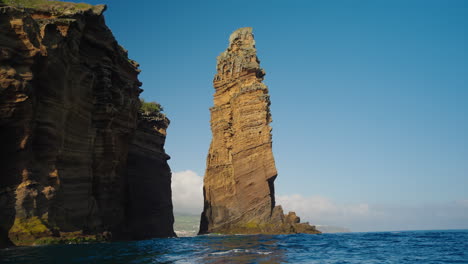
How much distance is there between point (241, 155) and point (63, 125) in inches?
2175

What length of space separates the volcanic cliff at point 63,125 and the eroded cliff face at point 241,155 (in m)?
28.7

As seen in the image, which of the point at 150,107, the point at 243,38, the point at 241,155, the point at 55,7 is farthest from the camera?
the point at 243,38

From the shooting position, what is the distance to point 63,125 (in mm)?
39906

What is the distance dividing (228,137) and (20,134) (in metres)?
67.2

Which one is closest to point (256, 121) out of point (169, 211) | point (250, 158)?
point (250, 158)

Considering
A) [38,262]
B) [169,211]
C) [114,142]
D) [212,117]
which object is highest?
[212,117]

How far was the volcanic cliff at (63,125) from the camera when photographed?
1312 inches

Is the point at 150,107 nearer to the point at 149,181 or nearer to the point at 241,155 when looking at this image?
the point at 149,181

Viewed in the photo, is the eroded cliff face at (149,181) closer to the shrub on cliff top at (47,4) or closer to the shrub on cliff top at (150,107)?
the shrub on cliff top at (150,107)

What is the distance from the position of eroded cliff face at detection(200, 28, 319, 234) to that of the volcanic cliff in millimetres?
28652

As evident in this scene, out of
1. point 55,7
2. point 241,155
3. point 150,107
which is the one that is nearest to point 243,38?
point 241,155

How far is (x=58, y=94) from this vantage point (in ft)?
128

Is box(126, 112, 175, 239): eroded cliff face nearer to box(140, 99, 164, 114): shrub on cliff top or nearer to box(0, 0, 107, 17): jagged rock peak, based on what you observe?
box(140, 99, 164, 114): shrub on cliff top

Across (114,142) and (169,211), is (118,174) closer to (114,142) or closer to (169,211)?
(114,142)
